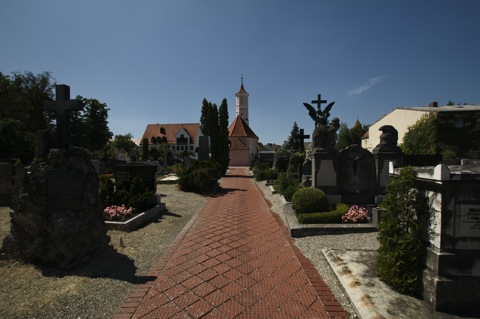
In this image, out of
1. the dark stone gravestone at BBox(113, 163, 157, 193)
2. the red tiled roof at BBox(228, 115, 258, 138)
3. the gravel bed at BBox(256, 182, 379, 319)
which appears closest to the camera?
the gravel bed at BBox(256, 182, 379, 319)

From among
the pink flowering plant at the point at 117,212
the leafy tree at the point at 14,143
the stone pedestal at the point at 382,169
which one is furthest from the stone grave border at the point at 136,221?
the leafy tree at the point at 14,143

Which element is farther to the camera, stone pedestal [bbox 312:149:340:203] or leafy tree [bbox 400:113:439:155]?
leafy tree [bbox 400:113:439:155]

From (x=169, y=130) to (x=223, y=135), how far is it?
35699 millimetres

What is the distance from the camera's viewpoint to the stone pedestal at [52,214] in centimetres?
490

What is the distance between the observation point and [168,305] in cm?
372

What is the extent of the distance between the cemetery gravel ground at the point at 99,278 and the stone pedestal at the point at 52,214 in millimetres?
264

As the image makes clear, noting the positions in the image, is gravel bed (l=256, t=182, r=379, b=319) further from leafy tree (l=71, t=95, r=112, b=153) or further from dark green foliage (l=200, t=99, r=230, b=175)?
leafy tree (l=71, t=95, r=112, b=153)

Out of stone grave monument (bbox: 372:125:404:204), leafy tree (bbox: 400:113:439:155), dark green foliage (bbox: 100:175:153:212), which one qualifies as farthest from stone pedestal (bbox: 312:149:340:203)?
leafy tree (bbox: 400:113:439:155)

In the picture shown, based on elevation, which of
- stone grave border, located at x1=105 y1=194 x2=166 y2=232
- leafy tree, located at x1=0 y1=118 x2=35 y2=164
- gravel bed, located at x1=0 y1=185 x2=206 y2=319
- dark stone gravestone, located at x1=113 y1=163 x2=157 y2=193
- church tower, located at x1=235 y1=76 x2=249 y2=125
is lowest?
gravel bed, located at x1=0 y1=185 x2=206 y2=319

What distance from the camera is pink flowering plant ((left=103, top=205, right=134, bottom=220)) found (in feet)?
26.3

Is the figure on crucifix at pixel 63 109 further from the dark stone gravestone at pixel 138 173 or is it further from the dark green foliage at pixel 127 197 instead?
the dark stone gravestone at pixel 138 173

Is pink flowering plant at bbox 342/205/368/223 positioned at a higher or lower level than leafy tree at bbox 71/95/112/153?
lower

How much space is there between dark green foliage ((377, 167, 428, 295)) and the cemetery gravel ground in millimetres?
866

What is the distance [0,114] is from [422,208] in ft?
119
